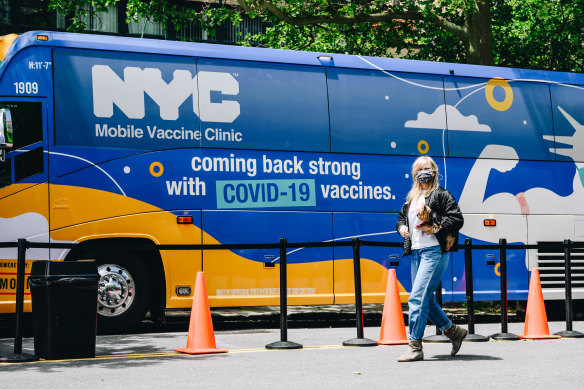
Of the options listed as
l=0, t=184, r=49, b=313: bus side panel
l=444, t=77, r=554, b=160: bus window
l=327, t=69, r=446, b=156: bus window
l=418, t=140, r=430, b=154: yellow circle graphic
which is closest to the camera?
l=0, t=184, r=49, b=313: bus side panel

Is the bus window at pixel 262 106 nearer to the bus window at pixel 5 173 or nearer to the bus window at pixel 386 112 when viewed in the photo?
the bus window at pixel 386 112

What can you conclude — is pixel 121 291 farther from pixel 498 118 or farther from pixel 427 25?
pixel 427 25

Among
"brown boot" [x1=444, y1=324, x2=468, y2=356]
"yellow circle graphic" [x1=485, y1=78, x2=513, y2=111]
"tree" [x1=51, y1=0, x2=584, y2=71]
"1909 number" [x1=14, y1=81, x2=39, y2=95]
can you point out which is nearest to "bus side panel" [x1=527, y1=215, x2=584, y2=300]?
"yellow circle graphic" [x1=485, y1=78, x2=513, y2=111]

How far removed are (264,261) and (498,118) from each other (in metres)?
4.38

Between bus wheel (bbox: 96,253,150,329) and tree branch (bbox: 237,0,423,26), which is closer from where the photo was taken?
bus wheel (bbox: 96,253,150,329)

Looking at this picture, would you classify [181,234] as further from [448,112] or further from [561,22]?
[561,22]

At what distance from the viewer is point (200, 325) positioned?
8883 millimetres

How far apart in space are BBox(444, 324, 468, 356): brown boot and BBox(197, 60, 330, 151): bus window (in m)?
4.50

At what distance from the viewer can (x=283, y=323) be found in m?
9.39

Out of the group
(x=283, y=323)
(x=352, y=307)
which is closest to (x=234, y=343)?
(x=283, y=323)

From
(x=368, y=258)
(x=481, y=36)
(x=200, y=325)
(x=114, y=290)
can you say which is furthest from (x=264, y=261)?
(x=481, y=36)

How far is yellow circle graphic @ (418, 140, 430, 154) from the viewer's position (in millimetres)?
A: 13141

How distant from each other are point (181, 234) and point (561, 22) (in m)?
11.4

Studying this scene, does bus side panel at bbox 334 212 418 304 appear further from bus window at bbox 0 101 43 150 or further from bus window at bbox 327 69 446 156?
bus window at bbox 0 101 43 150
